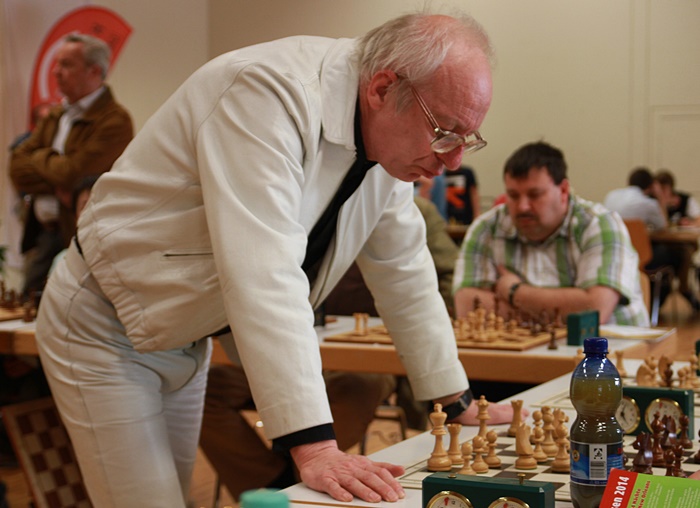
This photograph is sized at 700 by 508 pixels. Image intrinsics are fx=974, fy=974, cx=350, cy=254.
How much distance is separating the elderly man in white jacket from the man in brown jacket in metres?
3.09

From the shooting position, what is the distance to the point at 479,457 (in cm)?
159

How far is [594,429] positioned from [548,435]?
362 millimetres

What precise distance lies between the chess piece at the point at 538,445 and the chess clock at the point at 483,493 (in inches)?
15.5

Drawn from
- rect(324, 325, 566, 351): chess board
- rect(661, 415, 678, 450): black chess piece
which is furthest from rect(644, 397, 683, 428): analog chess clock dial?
rect(324, 325, 566, 351): chess board

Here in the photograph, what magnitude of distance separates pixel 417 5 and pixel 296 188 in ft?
1.73

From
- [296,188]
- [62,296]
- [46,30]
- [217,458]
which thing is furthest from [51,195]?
[46,30]

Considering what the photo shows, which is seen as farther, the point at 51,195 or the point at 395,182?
the point at 51,195

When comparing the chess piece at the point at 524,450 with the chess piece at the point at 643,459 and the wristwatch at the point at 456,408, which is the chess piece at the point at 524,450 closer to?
the chess piece at the point at 643,459

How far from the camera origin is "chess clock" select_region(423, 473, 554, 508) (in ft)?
4.01

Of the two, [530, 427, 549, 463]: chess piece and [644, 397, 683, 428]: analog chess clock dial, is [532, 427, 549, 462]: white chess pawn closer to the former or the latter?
[530, 427, 549, 463]: chess piece

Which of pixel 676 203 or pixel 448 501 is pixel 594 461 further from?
pixel 676 203

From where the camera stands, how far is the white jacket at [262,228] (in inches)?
59.4

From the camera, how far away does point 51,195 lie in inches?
210

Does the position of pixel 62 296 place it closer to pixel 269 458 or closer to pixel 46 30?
pixel 269 458
